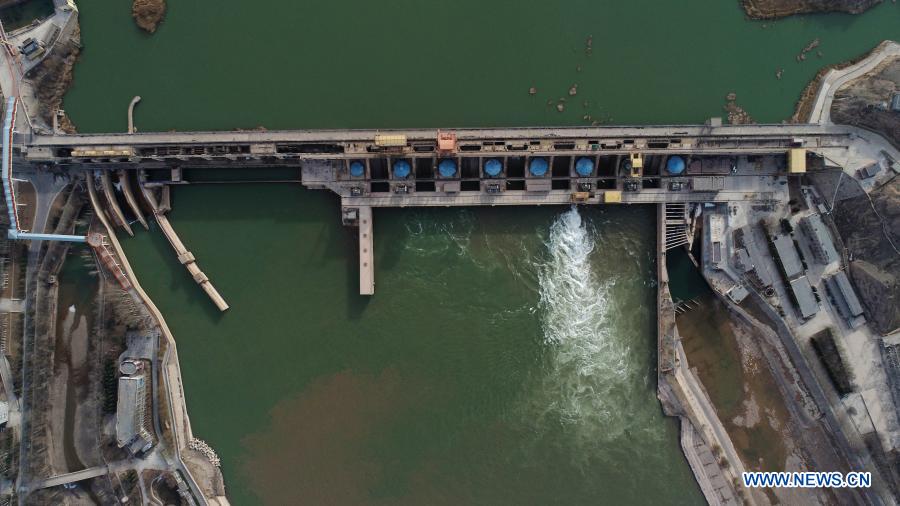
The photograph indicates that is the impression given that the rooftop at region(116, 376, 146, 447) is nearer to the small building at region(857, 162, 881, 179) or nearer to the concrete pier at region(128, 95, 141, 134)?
the concrete pier at region(128, 95, 141, 134)

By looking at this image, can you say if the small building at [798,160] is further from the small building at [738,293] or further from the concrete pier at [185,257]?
the concrete pier at [185,257]

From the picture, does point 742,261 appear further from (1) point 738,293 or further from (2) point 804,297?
(2) point 804,297

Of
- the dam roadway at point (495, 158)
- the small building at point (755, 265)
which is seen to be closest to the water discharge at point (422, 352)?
the dam roadway at point (495, 158)

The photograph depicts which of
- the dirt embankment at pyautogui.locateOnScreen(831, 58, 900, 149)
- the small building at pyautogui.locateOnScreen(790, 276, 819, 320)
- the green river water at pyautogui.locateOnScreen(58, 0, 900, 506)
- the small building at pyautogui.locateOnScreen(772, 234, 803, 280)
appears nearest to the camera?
the dirt embankment at pyautogui.locateOnScreen(831, 58, 900, 149)

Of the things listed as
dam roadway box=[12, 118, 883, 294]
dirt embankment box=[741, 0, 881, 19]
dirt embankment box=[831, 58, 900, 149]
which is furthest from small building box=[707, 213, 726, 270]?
dirt embankment box=[741, 0, 881, 19]

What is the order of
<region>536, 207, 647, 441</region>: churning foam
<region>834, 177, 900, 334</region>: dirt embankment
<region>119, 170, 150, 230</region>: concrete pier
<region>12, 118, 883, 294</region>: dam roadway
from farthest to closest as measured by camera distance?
<region>119, 170, 150, 230</region>: concrete pier
<region>536, 207, 647, 441</region>: churning foam
<region>12, 118, 883, 294</region>: dam roadway
<region>834, 177, 900, 334</region>: dirt embankment

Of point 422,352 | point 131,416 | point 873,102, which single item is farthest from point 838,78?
point 131,416

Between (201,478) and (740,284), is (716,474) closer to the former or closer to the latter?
(740,284)
